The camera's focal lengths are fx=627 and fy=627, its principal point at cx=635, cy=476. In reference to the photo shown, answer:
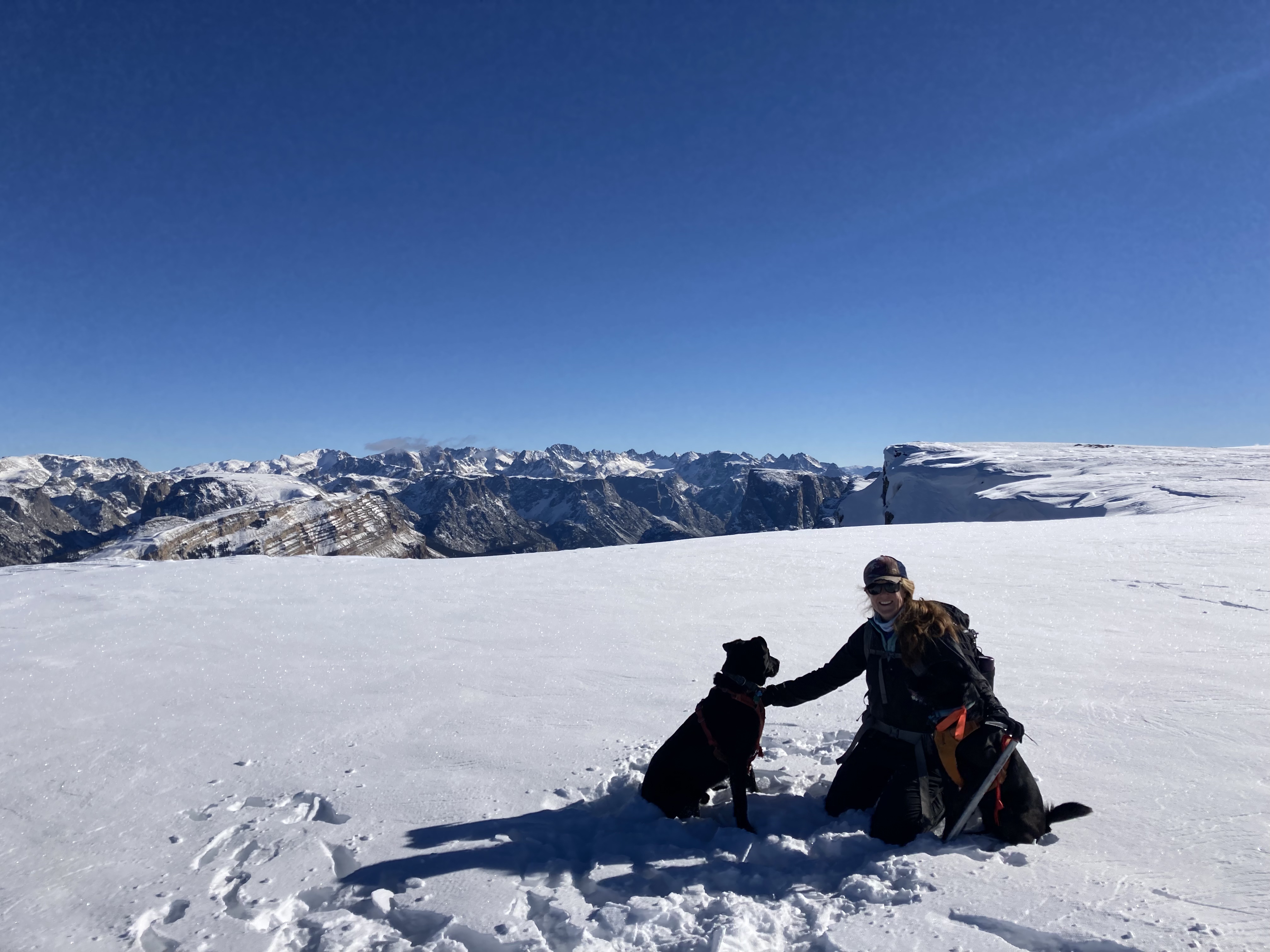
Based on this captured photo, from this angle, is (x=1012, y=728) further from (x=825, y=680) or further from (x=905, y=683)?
(x=825, y=680)

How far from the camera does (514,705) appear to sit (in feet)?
19.6

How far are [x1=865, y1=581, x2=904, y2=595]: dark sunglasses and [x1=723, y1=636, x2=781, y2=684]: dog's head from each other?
81 cm

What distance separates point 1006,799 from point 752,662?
1621 millimetres

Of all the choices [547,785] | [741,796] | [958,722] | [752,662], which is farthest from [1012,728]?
[547,785]

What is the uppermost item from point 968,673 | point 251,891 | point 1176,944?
point 968,673

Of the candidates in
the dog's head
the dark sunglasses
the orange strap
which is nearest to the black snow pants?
the orange strap

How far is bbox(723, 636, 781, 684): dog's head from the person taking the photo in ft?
13.9

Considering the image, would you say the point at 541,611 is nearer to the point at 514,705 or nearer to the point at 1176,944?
the point at 514,705

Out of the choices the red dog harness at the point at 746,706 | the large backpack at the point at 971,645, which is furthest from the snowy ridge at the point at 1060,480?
the red dog harness at the point at 746,706

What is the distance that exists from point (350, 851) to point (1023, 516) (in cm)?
4213

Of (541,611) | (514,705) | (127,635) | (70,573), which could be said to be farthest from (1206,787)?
(70,573)

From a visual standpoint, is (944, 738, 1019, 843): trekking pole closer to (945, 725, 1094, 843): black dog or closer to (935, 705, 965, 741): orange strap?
(945, 725, 1094, 843): black dog

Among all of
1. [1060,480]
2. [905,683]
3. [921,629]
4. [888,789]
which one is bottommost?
[888,789]

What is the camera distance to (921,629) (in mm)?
3922
